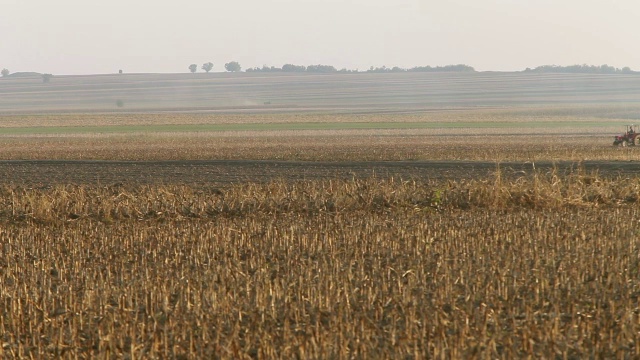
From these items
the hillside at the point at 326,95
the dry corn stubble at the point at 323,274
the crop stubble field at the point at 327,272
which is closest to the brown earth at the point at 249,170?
the crop stubble field at the point at 327,272

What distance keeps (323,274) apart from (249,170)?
1636 centimetres

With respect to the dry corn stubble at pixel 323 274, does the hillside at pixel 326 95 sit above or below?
below

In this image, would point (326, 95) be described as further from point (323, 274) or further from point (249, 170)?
point (323, 274)

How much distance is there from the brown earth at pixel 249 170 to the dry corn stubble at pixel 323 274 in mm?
6236

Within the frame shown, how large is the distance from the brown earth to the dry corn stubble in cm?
624

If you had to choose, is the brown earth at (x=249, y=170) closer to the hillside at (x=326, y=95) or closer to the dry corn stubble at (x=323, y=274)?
the dry corn stubble at (x=323, y=274)

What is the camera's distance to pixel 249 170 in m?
26.8

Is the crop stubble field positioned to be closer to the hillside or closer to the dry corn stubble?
the dry corn stubble

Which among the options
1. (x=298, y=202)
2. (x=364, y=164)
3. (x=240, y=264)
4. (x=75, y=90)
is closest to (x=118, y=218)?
(x=298, y=202)

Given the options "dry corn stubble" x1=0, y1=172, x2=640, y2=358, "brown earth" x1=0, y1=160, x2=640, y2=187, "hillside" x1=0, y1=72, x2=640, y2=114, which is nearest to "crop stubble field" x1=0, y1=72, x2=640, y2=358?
"dry corn stubble" x1=0, y1=172, x2=640, y2=358

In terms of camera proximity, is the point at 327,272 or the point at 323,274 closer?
the point at 323,274

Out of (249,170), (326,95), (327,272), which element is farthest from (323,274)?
(326,95)

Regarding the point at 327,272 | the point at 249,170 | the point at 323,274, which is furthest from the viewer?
the point at 249,170

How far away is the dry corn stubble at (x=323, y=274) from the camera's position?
7969 mm
